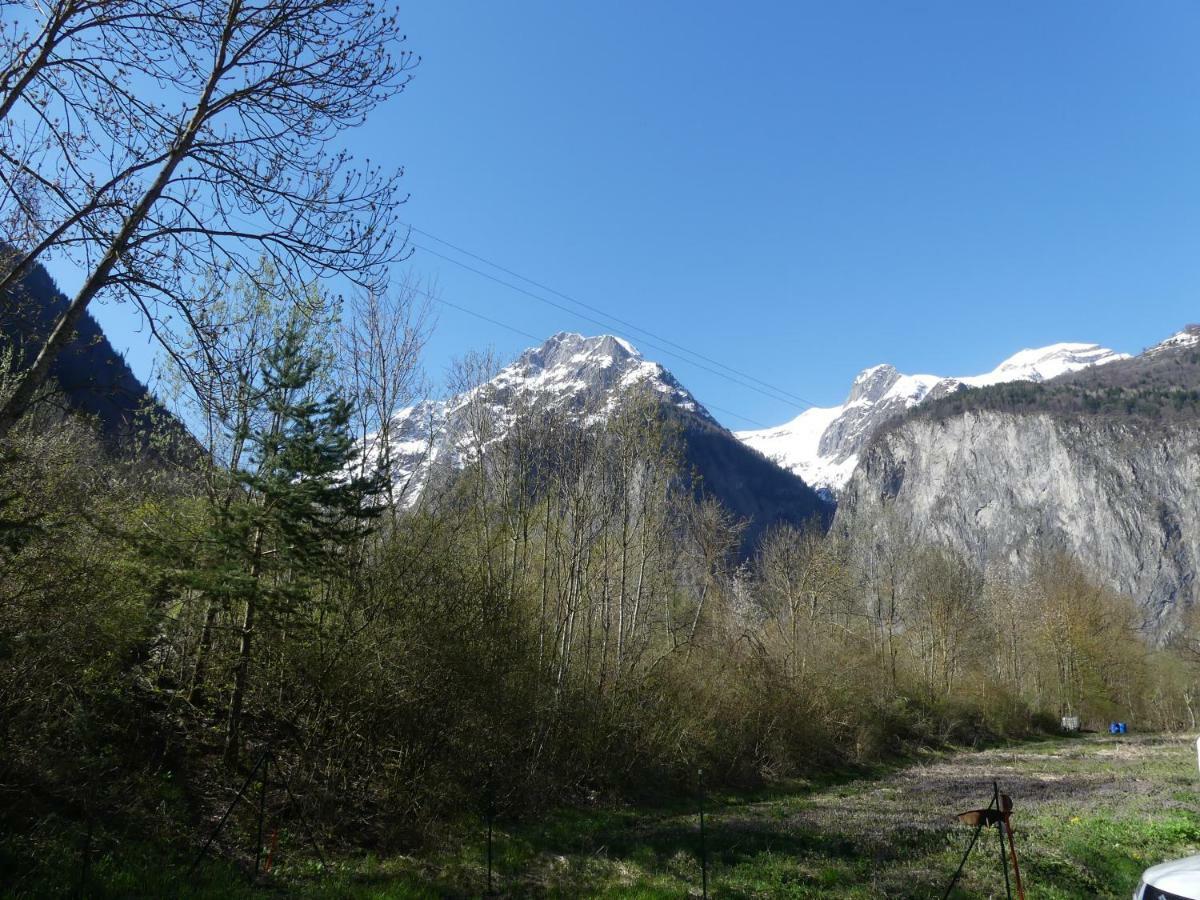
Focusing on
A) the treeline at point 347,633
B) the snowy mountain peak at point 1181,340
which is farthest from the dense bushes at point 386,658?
the snowy mountain peak at point 1181,340

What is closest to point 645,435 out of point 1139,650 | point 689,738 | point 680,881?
point 689,738

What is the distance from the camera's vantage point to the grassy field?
28.0ft

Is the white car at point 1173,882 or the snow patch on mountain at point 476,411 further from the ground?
the snow patch on mountain at point 476,411

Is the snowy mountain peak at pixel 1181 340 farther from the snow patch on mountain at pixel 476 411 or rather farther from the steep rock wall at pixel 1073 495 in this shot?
the snow patch on mountain at pixel 476 411

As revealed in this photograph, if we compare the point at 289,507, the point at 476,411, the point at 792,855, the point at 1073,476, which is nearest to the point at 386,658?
the point at 289,507

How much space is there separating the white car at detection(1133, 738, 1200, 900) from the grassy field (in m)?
3.72

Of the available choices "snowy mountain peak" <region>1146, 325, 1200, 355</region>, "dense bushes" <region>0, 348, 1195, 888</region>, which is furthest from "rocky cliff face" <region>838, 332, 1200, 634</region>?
"dense bushes" <region>0, 348, 1195, 888</region>

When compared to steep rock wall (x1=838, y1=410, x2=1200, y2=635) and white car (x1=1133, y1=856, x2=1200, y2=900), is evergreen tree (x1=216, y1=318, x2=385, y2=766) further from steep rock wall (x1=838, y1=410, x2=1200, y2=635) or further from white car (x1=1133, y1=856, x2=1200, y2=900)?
steep rock wall (x1=838, y1=410, x2=1200, y2=635)

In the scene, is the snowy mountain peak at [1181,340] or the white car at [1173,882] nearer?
the white car at [1173,882]

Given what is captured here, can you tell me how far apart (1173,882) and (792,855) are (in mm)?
6158

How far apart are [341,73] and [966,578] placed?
50.2 meters

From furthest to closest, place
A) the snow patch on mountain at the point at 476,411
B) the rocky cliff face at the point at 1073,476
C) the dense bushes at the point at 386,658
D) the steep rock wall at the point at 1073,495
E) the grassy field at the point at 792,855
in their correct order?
the rocky cliff face at the point at 1073,476, the steep rock wall at the point at 1073,495, the snow patch on mountain at the point at 476,411, the dense bushes at the point at 386,658, the grassy field at the point at 792,855

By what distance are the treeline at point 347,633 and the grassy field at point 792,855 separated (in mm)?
1460

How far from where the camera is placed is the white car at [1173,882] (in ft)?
15.8
